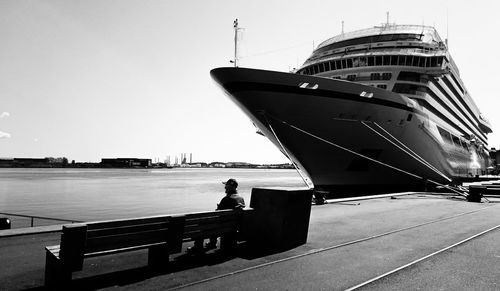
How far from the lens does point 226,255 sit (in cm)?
593

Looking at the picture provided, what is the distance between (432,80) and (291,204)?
79.3 feet

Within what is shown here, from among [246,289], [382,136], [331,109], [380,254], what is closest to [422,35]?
[382,136]

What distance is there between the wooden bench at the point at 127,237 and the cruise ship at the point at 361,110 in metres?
12.4

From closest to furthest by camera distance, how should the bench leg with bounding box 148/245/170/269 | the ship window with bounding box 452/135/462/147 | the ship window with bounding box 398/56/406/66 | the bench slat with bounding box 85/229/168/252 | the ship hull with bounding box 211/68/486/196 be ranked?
the bench slat with bounding box 85/229/168/252
the bench leg with bounding box 148/245/170/269
the ship hull with bounding box 211/68/486/196
the ship window with bounding box 398/56/406/66
the ship window with bounding box 452/135/462/147

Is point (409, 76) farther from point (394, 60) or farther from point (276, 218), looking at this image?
point (276, 218)

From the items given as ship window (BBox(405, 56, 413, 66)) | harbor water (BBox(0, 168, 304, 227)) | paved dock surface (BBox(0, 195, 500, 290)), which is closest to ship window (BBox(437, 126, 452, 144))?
ship window (BBox(405, 56, 413, 66))

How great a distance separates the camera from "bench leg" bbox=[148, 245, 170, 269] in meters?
5.19

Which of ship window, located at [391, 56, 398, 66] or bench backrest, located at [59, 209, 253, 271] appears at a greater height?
ship window, located at [391, 56, 398, 66]

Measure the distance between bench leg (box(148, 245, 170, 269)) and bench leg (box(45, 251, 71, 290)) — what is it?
1177mm

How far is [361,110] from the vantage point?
19125 mm

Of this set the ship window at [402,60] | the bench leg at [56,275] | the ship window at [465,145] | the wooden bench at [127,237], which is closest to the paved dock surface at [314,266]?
the bench leg at [56,275]

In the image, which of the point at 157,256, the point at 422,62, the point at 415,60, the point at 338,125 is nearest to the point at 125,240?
the point at 157,256

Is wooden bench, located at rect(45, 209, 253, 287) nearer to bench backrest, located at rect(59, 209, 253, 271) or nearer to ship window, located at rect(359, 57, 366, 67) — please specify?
bench backrest, located at rect(59, 209, 253, 271)

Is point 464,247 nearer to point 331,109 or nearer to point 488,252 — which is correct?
point 488,252
